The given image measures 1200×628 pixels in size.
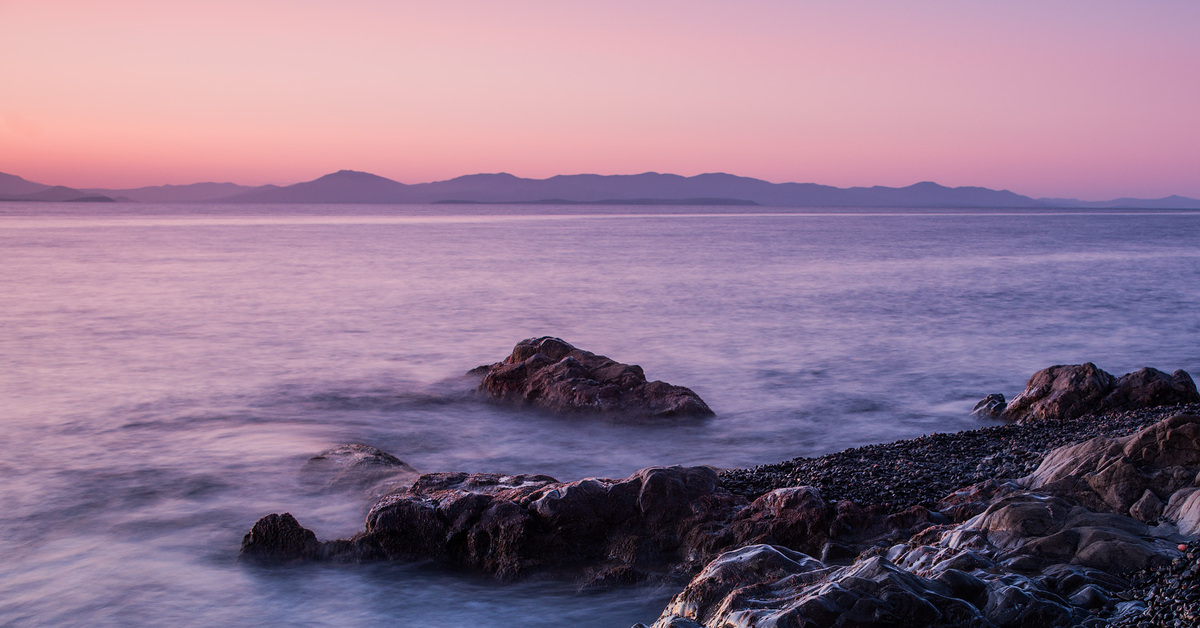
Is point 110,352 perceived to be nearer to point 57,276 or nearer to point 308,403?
point 308,403

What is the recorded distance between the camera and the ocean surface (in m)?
6.95

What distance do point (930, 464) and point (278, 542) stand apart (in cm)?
614

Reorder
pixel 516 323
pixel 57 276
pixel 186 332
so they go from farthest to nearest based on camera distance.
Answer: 1. pixel 57 276
2. pixel 516 323
3. pixel 186 332

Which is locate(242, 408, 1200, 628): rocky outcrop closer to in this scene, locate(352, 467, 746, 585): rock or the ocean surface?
locate(352, 467, 746, 585): rock

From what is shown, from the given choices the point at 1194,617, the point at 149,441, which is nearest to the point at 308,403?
the point at 149,441

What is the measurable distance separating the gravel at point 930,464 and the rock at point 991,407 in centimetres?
139

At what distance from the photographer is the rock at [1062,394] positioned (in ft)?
35.6

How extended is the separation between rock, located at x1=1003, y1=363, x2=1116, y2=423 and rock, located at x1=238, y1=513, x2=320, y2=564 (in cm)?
900

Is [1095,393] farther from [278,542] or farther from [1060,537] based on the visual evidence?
[278,542]

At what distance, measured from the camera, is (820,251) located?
55.9 metres

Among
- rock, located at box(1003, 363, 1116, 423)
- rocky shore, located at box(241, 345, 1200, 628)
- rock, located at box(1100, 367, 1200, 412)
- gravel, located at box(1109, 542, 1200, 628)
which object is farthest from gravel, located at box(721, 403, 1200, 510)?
gravel, located at box(1109, 542, 1200, 628)

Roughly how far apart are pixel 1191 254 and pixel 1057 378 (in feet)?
168

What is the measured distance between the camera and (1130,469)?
21.0 ft

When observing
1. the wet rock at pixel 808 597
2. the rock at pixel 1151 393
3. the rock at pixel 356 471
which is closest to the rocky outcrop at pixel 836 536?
the wet rock at pixel 808 597
